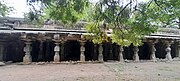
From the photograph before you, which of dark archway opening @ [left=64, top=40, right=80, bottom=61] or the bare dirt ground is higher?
dark archway opening @ [left=64, top=40, right=80, bottom=61]

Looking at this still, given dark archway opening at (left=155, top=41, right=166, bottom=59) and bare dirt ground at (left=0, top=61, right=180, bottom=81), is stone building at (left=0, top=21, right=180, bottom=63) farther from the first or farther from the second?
bare dirt ground at (left=0, top=61, right=180, bottom=81)

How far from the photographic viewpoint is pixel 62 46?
1861 centimetres

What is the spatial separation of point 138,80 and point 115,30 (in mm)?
2279

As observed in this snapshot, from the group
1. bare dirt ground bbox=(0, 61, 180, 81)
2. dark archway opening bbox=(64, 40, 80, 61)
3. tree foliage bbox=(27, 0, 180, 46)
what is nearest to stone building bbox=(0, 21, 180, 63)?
dark archway opening bbox=(64, 40, 80, 61)

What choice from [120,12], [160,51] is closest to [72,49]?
[160,51]

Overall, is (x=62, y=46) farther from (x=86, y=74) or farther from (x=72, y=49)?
(x=86, y=74)

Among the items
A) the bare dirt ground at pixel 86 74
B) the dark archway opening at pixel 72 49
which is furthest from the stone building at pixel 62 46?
the bare dirt ground at pixel 86 74

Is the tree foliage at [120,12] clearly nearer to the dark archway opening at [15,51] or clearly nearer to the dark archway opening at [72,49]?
the dark archway opening at [15,51]

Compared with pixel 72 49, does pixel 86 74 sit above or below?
below

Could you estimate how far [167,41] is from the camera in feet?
62.5

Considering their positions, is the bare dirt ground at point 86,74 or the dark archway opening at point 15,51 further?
the dark archway opening at point 15,51

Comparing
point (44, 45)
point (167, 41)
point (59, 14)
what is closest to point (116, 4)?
point (59, 14)

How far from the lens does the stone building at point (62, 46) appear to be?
15.7 meters

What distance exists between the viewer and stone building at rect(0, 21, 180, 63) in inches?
618
